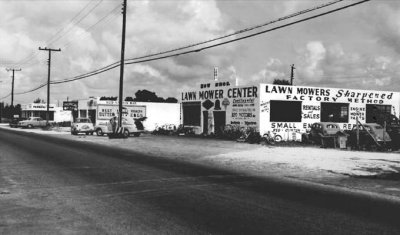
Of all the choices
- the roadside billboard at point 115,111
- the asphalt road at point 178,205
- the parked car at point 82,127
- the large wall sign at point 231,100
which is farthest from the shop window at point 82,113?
the asphalt road at point 178,205

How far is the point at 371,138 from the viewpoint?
23922 mm

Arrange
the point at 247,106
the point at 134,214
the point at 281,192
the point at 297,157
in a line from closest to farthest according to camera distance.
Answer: the point at 134,214 → the point at 281,192 → the point at 297,157 → the point at 247,106

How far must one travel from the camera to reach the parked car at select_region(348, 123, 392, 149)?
2333cm

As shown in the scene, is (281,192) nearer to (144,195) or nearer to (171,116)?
(144,195)

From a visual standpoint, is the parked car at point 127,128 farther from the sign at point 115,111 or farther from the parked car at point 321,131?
the parked car at point 321,131

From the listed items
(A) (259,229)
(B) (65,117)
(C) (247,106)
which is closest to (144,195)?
(A) (259,229)

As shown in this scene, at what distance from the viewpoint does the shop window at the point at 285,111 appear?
3162 centimetres

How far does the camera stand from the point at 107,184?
1062cm

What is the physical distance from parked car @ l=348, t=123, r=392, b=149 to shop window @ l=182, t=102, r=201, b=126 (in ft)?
54.9

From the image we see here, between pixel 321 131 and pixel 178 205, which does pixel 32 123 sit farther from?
pixel 178 205

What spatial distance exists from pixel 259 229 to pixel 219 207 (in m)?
1.68

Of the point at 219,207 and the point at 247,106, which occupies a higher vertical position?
the point at 247,106

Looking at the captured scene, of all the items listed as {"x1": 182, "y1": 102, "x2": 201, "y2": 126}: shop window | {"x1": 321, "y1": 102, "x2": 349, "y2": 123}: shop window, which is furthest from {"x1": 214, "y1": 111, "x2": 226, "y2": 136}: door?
{"x1": 321, "y1": 102, "x2": 349, "y2": 123}: shop window

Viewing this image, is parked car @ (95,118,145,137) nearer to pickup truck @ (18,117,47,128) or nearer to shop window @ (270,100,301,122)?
shop window @ (270,100,301,122)
